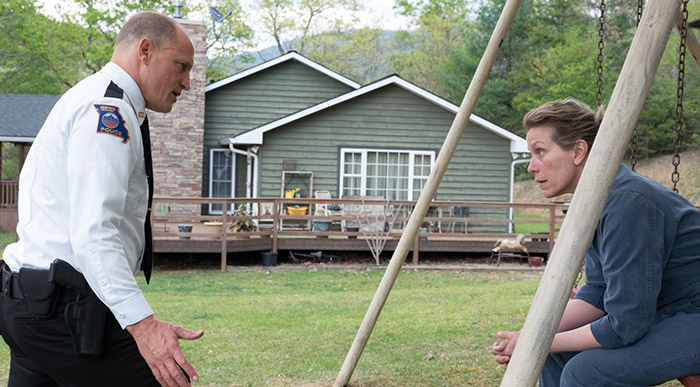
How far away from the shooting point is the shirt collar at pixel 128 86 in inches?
96.9

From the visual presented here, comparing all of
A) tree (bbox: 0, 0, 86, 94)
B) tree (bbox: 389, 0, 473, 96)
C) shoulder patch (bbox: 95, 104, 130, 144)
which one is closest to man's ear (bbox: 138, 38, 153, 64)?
shoulder patch (bbox: 95, 104, 130, 144)

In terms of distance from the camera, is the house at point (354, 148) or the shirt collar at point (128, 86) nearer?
the shirt collar at point (128, 86)

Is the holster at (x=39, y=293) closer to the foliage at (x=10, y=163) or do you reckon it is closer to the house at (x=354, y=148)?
the house at (x=354, y=148)

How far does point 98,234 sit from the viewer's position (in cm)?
216

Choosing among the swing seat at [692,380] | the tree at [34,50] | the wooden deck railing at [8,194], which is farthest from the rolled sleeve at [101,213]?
the tree at [34,50]

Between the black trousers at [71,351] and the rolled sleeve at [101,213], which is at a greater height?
the rolled sleeve at [101,213]

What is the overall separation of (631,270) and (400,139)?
1740 cm

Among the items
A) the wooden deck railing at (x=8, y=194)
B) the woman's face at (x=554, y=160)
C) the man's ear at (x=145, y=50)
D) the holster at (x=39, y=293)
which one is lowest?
the wooden deck railing at (x=8, y=194)

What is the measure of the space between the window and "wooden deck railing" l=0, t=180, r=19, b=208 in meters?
11.4

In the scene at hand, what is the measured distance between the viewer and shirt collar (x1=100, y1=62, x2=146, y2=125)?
8.07 feet

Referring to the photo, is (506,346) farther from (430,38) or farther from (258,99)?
(430,38)

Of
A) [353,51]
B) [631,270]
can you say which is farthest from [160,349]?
[353,51]

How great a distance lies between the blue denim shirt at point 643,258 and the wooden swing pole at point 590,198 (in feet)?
2.55

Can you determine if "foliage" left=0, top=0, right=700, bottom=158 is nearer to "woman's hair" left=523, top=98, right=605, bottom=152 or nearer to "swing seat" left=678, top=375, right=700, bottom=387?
"woman's hair" left=523, top=98, right=605, bottom=152
